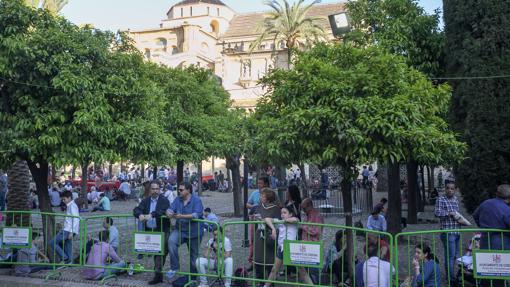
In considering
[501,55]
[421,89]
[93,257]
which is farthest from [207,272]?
[501,55]

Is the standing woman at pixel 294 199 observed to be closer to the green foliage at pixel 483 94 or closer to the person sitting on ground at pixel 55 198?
the green foliage at pixel 483 94

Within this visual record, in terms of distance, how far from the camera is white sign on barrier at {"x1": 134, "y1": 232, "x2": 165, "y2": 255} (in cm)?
886

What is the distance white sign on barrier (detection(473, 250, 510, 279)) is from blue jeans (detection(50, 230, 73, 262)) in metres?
6.84

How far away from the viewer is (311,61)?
816cm

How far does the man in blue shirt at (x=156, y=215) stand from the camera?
357 inches

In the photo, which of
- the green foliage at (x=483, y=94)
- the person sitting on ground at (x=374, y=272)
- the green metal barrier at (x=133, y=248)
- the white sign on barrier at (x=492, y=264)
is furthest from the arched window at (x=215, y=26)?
the white sign on barrier at (x=492, y=264)

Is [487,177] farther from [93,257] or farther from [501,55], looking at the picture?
[93,257]

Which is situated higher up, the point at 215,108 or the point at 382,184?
the point at 215,108

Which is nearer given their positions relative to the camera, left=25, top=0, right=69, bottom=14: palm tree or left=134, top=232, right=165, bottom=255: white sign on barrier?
left=134, top=232, right=165, bottom=255: white sign on barrier

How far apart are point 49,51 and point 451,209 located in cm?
774

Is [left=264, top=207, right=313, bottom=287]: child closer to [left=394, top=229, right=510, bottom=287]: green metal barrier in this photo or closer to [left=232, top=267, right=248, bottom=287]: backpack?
[left=232, top=267, right=248, bottom=287]: backpack

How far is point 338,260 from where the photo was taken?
8.98 m

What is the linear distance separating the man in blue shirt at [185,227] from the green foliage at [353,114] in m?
1.65

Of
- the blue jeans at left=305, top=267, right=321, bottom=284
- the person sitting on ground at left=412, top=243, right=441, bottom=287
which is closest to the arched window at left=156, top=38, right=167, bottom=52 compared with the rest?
the blue jeans at left=305, top=267, right=321, bottom=284
